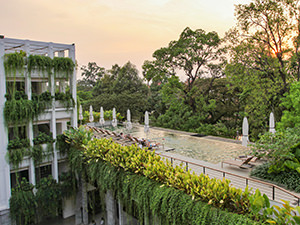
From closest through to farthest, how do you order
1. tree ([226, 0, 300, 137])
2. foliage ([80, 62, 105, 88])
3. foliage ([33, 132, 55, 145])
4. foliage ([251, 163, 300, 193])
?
foliage ([251, 163, 300, 193]), foliage ([33, 132, 55, 145]), tree ([226, 0, 300, 137]), foliage ([80, 62, 105, 88])

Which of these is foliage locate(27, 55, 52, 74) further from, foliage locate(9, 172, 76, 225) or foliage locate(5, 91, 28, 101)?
foliage locate(9, 172, 76, 225)

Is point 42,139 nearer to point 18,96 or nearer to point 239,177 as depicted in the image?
point 18,96

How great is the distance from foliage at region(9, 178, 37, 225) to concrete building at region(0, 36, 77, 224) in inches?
12.8

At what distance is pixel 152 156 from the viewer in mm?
10414

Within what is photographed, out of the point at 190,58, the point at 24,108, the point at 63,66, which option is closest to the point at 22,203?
the point at 24,108

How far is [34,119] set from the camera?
1488 cm

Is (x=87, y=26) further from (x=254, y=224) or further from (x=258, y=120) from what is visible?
(x=254, y=224)

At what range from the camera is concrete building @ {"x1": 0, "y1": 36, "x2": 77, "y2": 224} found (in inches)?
546

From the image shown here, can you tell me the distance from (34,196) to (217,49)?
22548mm

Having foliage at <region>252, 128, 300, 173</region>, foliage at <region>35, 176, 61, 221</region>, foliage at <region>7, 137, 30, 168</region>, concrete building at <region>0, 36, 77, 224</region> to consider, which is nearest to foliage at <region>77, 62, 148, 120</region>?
concrete building at <region>0, 36, 77, 224</region>

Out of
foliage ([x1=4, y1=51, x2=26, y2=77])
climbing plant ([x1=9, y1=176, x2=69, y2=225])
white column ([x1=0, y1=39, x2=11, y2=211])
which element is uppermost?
foliage ([x1=4, y1=51, x2=26, y2=77])

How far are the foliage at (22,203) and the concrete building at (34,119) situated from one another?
1.07ft

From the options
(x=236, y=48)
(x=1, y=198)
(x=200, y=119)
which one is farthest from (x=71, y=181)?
(x=236, y=48)

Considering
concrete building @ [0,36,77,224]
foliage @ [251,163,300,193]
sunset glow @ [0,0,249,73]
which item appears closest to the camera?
foliage @ [251,163,300,193]
